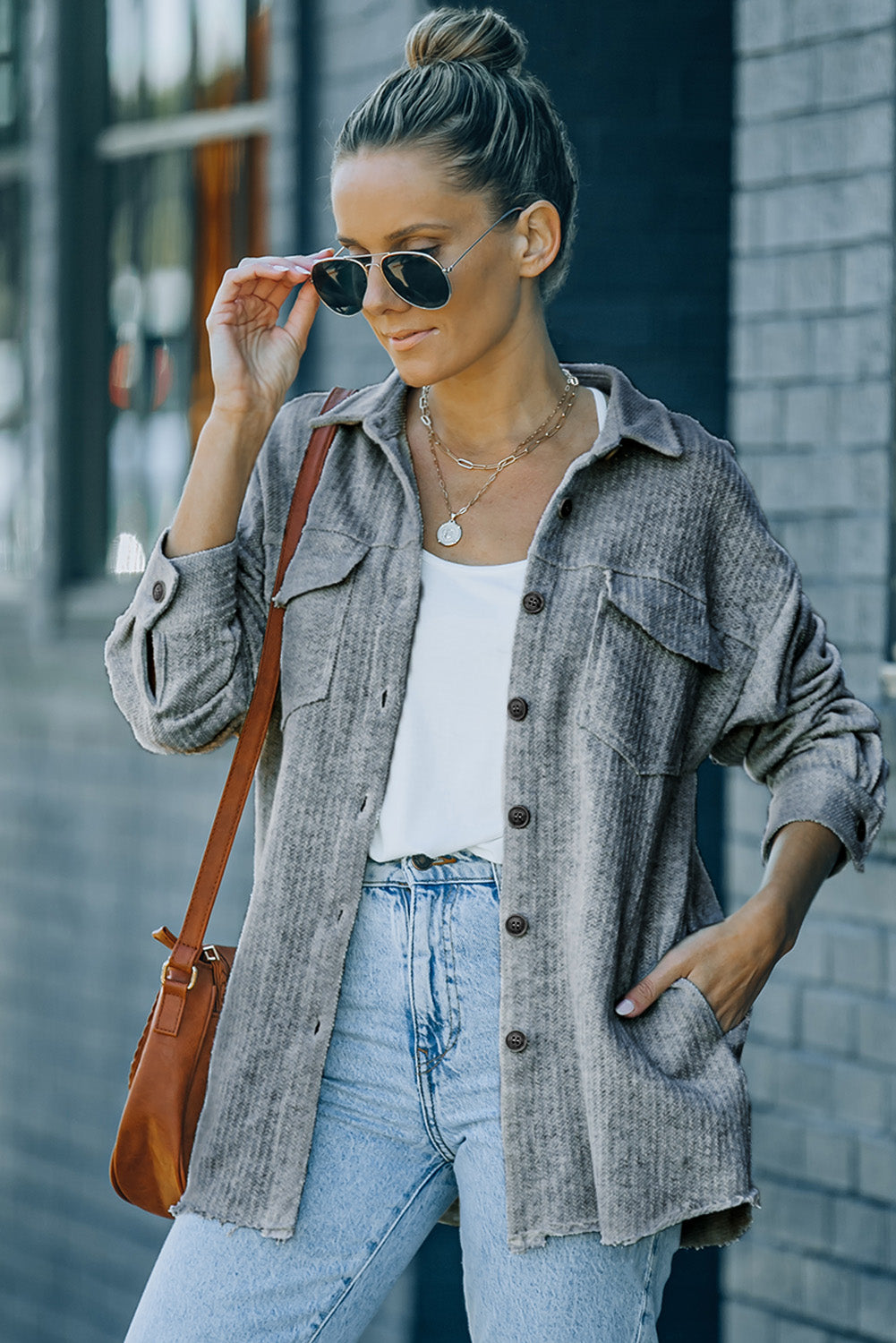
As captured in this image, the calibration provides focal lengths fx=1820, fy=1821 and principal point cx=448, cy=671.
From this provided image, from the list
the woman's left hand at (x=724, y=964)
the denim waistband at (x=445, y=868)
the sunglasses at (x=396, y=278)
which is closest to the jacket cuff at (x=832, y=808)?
the woman's left hand at (x=724, y=964)

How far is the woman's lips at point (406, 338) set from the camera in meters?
2.28

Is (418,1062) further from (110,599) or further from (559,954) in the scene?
(110,599)

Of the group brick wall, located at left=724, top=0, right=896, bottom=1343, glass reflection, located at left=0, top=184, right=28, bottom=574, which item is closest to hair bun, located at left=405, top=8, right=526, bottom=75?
brick wall, located at left=724, top=0, right=896, bottom=1343

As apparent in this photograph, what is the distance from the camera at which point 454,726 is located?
2248mm

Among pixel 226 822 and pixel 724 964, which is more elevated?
pixel 226 822

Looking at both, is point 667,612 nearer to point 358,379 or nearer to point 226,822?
point 226,822

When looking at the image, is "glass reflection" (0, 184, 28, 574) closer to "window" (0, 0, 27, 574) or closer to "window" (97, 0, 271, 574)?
"window" (0, 0, 27, 574)

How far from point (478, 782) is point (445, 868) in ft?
0.37

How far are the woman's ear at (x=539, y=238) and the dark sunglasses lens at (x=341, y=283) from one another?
23 cm

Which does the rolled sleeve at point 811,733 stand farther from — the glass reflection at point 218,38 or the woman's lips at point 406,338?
the glass reflection at point 218,38

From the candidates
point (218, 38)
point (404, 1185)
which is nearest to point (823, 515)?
point (404, 1185)

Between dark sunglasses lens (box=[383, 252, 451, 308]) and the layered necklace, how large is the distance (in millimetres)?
248

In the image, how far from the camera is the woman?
219cm

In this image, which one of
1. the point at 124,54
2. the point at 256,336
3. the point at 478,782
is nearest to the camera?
the point at 478,782
